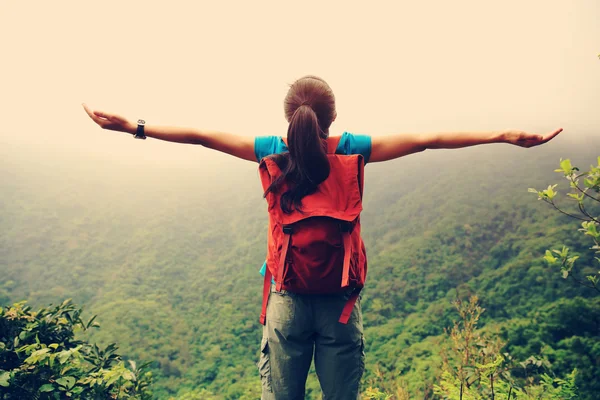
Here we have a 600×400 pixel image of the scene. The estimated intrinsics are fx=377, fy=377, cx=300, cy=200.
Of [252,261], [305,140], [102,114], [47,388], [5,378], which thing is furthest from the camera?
[252,261]

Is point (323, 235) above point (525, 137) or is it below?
below

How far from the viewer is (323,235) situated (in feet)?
4.42

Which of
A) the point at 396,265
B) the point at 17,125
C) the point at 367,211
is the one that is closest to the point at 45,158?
the point at 17,125

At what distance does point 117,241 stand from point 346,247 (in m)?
7.12

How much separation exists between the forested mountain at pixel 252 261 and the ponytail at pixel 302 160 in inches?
123

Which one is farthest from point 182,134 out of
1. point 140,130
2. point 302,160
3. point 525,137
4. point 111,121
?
point 525,137

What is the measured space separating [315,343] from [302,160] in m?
0.71

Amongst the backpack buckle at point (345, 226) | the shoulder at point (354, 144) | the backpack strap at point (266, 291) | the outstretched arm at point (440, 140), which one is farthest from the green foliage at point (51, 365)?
the outstretched arm at point (440, 140)

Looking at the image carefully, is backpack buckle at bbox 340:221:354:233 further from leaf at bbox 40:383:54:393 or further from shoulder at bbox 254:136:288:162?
leaf at bbox 40:383:54:393

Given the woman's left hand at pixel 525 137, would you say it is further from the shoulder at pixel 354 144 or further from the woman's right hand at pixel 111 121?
the woman's right hand at pixel 111 121

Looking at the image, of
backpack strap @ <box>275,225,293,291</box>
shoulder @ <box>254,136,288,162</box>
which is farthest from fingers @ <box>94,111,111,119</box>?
backpack strap @ <box>275,225,293,291</box>

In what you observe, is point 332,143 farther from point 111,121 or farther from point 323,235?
point 111,121

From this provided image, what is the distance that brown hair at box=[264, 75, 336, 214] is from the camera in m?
1.31

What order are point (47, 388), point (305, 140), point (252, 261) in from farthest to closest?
point (252, 261), point (47, 388), point (305, 140)
